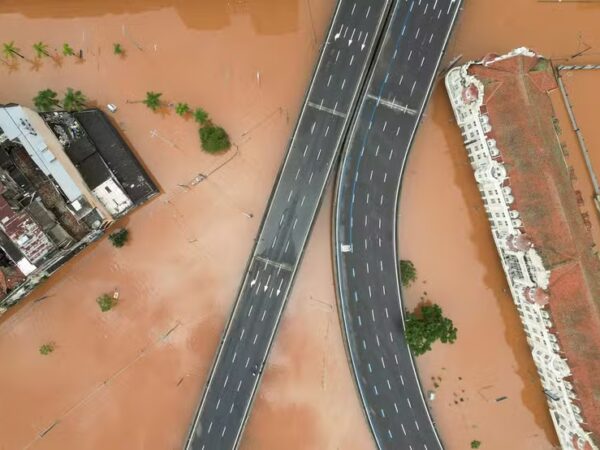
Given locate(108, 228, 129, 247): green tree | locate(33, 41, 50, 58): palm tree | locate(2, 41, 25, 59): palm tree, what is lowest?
locate(108, 228, 129, 247): green tree

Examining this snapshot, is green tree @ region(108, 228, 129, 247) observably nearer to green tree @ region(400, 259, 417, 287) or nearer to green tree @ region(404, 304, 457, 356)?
green tree @ region(400, 259, 417, 287)

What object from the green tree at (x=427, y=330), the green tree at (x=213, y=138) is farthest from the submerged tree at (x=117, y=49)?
the green tree at (x=427, y=330)

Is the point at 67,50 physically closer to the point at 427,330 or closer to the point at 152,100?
the point at 152,100

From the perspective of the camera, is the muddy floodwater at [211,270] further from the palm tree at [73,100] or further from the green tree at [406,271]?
the green tree at [406,271]

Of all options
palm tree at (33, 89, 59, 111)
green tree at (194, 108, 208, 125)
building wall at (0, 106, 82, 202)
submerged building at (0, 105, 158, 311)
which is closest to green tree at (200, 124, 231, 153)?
green tree at (194, 108, 208, 125)

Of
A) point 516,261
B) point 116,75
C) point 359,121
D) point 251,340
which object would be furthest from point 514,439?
point 116,75

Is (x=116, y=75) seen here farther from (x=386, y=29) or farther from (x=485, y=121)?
(x=485, y=121)
